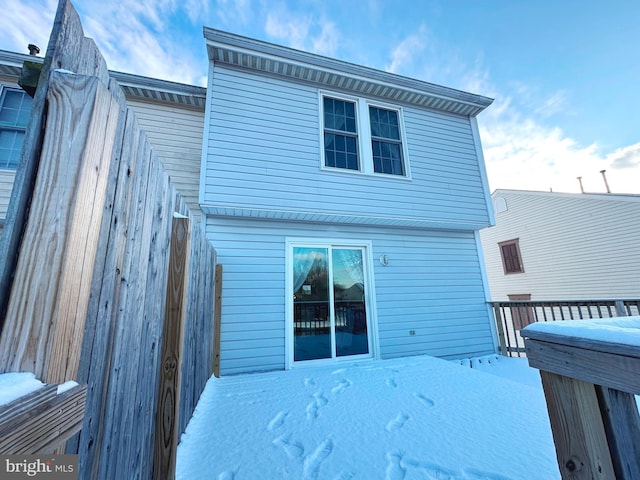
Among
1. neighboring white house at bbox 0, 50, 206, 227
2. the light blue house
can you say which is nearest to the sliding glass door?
the light blue house

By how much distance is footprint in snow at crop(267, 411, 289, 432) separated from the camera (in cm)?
219

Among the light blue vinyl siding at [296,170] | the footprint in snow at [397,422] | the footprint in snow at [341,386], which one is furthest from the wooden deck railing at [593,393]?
the light blue vinyl siding at [296,170]

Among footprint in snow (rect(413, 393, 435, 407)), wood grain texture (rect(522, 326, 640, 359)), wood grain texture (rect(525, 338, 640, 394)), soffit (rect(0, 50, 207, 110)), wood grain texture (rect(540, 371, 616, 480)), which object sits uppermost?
soffit (rect(0, 50, 207, 110))

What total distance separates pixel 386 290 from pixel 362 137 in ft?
9.54

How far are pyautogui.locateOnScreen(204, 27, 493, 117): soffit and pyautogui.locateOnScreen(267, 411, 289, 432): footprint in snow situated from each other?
5169 mm

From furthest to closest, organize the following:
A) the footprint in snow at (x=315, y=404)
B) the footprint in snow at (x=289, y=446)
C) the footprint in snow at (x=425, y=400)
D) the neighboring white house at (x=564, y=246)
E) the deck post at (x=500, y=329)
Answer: the neighboring white house at (x=564, y=246)
the deck post at (x=500, y=329)
the footprint in snow at (x=425, y=400)
the footprint in snow at (x=315, y=404)
the footprint in snow at (x=289, y=446)

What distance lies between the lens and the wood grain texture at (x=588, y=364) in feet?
2.19

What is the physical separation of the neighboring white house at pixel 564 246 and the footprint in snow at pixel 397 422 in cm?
1004

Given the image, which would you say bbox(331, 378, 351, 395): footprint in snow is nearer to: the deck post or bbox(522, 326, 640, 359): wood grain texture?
bbox(522, 326, 640, 359): wood grain texture

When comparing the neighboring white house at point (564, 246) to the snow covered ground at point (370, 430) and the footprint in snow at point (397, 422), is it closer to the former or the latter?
the snow covered ground at point (370, 430)

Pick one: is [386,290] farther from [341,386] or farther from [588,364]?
[588,364]

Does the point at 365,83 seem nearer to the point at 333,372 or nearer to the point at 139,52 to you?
the point at 139,52

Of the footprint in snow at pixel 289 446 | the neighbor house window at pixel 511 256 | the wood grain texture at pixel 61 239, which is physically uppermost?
the neighbor house window at pixel 511 256

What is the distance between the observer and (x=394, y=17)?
5.92 meters
